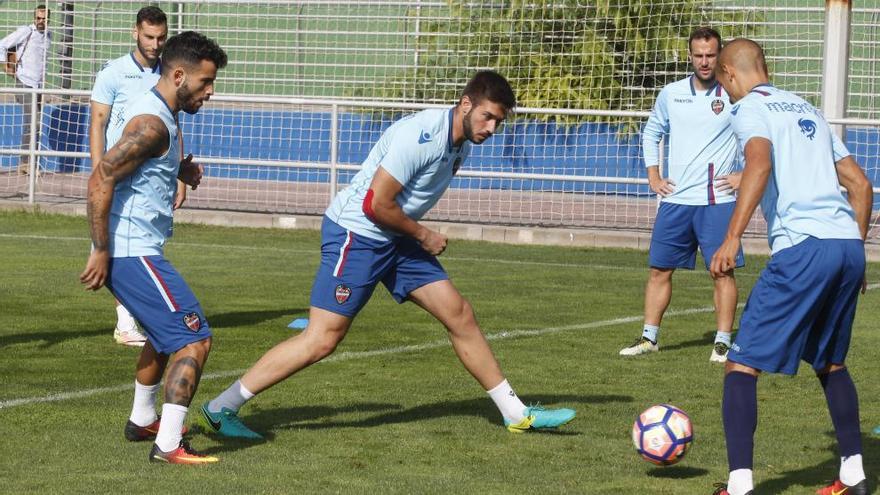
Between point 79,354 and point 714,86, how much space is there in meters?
4.45

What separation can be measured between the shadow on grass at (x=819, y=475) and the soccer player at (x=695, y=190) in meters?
2.77

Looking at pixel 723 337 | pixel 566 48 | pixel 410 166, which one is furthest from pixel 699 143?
pixel 566 48

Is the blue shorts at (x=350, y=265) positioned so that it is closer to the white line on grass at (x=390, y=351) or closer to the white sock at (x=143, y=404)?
the white sock at (x=143, y=404)

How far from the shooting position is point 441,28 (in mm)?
23938

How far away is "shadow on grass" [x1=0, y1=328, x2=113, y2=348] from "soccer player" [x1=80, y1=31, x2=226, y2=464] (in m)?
3.45

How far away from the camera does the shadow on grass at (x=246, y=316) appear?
1140 centimetres

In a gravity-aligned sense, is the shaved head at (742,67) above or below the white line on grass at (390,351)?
above

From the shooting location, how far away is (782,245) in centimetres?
622

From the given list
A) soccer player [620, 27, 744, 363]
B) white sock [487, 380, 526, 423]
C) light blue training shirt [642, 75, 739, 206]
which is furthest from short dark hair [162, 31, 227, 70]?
light blue training shirt [642, 75, 739, 206]

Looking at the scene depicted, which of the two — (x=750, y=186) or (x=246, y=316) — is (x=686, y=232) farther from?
(x=750, y=186)

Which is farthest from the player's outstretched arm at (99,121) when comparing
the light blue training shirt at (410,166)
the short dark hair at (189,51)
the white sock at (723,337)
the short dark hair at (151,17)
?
the white sock at (723,337)

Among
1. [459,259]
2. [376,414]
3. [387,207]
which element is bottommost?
[376,414]

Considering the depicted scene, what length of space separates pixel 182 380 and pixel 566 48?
16.7 m

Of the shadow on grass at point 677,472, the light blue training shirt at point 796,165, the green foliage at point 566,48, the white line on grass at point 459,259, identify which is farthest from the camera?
the green foliage at point 566,48
